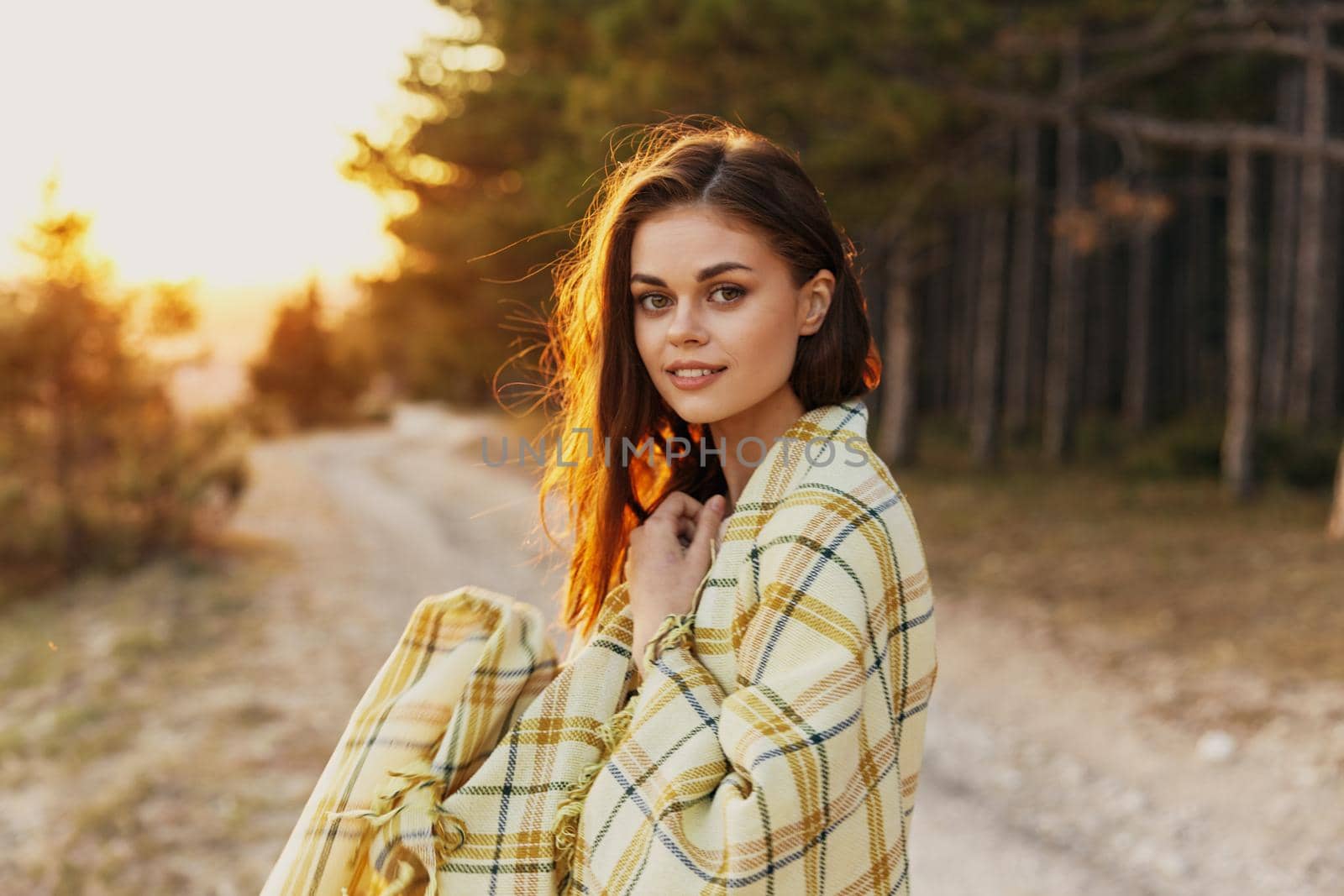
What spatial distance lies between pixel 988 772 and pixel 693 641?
10.9ft

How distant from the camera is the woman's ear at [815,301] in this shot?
5.01ft

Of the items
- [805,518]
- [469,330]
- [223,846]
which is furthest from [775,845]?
[469,330]

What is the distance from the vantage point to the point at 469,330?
56.9 ft

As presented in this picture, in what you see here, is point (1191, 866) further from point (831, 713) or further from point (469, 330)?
point (469, 330)

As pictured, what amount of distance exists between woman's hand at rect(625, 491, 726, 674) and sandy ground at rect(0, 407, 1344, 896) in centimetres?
70

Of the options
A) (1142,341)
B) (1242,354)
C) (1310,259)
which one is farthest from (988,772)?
(1142,341)

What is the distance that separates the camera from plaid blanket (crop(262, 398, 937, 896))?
4.00 ft

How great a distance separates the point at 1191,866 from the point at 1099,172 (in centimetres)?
1675

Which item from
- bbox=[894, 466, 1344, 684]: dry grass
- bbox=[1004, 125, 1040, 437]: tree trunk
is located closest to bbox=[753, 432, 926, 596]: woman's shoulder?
bbox=[894, 466, 1344, 684]: dry grass

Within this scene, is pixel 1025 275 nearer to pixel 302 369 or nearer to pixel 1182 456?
pixel 1182 456

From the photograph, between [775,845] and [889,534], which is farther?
[889,534]

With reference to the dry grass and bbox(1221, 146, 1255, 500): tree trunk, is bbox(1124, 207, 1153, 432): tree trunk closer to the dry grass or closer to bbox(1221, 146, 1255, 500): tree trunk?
the dry grass

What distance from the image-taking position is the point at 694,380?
148 cm

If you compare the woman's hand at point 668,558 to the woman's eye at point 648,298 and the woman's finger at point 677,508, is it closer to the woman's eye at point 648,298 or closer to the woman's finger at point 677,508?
the woman's finger at point 677,508
